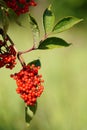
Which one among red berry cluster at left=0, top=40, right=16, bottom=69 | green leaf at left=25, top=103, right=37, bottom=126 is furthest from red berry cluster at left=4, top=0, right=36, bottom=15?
green leaf at left=25, top=103, right=37, bottom=126

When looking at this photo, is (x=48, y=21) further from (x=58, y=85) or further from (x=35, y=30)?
(x=58, y=85)

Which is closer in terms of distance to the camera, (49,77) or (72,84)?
(72,84)

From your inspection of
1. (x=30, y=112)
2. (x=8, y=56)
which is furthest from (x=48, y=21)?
(x=30, y=112)

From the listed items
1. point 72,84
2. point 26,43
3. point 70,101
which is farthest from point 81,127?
point 26,43

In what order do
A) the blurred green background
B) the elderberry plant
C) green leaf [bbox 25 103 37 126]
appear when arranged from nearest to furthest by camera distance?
the elderberry plant, green leaf [bbox 25 103 37 126], the blurred green background

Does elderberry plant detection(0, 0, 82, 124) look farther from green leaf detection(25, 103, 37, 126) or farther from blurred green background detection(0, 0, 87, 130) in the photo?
blurred green background detection(0, 0, 87, 130)

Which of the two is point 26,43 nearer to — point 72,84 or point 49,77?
point 49,77

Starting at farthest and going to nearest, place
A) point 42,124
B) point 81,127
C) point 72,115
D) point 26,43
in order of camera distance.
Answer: point 26,43 < point 72,115 < point 81,127 < point 42,124
